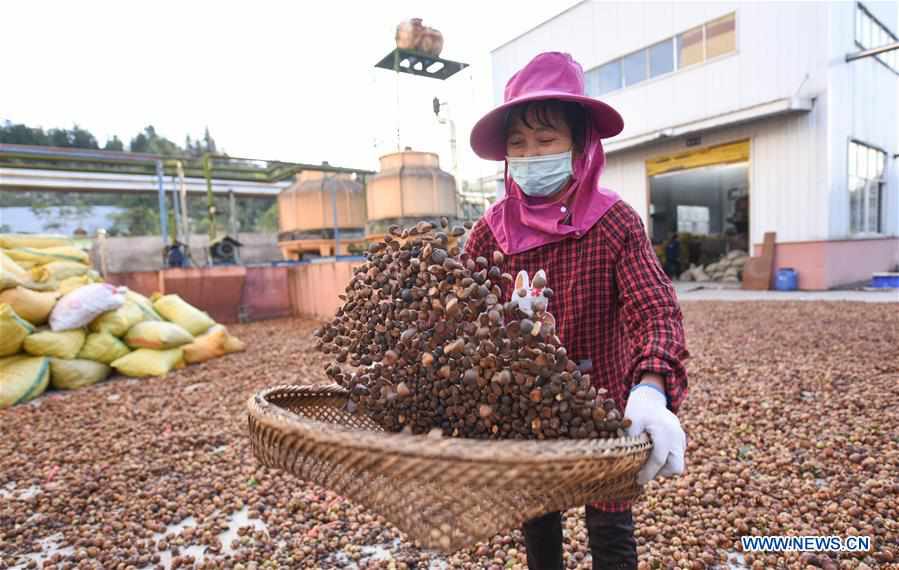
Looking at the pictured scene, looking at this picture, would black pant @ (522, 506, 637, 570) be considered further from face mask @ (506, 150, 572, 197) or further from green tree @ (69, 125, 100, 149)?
green tree @ (69, 125, 100, 149)

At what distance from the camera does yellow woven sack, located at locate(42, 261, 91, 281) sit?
4911 millimetres

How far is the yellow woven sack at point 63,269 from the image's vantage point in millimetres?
4911

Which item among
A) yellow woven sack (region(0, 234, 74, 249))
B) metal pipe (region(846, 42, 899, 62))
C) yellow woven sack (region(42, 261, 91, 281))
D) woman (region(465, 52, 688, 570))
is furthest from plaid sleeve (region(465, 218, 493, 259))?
metal pipe (region(846, 42, 899, 62))

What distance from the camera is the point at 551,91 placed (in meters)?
1.15

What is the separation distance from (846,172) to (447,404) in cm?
1141

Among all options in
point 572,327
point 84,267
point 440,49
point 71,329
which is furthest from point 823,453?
point 84,267

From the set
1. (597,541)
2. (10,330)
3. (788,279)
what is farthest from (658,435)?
(788,279)

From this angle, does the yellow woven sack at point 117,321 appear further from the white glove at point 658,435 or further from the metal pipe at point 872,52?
the metal pipe at point 872,52

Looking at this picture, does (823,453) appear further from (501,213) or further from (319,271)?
(319,271)

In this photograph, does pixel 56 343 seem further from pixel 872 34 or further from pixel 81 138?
pixel 872 34

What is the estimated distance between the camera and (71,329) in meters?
4.60

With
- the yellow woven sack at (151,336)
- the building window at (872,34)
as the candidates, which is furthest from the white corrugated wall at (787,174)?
the yellow woven sack at (151,336)

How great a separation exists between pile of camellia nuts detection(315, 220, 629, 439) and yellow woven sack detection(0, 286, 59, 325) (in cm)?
467

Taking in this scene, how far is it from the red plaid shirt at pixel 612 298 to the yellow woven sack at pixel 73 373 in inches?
190
